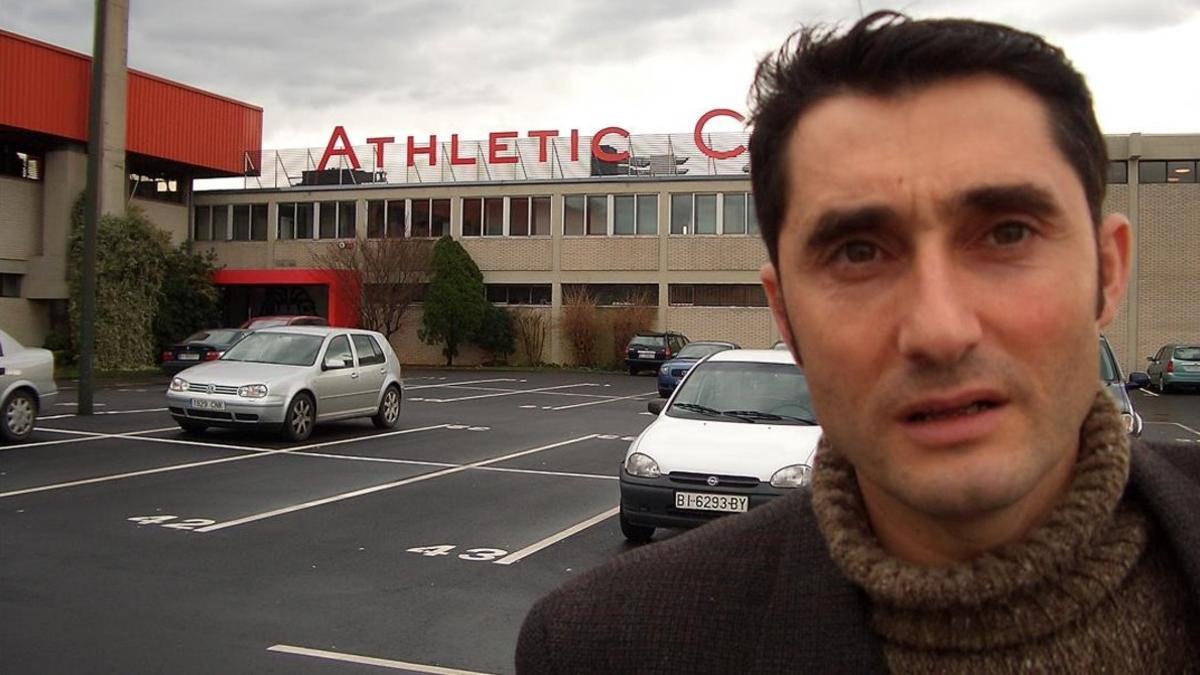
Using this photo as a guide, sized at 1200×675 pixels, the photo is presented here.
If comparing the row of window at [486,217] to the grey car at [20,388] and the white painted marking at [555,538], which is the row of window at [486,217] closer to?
the grey car at [20,388]

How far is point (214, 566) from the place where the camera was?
7.47 m

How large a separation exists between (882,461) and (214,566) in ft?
23.3

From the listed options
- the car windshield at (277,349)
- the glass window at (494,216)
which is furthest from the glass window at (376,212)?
the car windshield at (277,349)

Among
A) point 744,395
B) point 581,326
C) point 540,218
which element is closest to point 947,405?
point 744,395

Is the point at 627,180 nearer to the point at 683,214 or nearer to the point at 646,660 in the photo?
the point at 683,214

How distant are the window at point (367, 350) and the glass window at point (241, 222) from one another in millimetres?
31454

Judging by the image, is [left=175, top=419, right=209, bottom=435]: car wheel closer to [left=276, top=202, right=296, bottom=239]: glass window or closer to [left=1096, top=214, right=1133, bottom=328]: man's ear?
[left=1096, top=214, right=1133, bottom=328]: man's ear

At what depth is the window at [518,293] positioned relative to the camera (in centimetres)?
4409

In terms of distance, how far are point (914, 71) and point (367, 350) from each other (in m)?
16.4

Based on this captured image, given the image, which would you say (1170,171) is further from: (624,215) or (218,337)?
(218,337)

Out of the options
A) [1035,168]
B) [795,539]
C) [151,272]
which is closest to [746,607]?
[795,539]

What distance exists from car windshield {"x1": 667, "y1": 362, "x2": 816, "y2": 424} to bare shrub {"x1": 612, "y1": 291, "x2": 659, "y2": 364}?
30800 millimetres

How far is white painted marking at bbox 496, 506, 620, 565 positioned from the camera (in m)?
7.99

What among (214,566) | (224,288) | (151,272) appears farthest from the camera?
(224,288)
